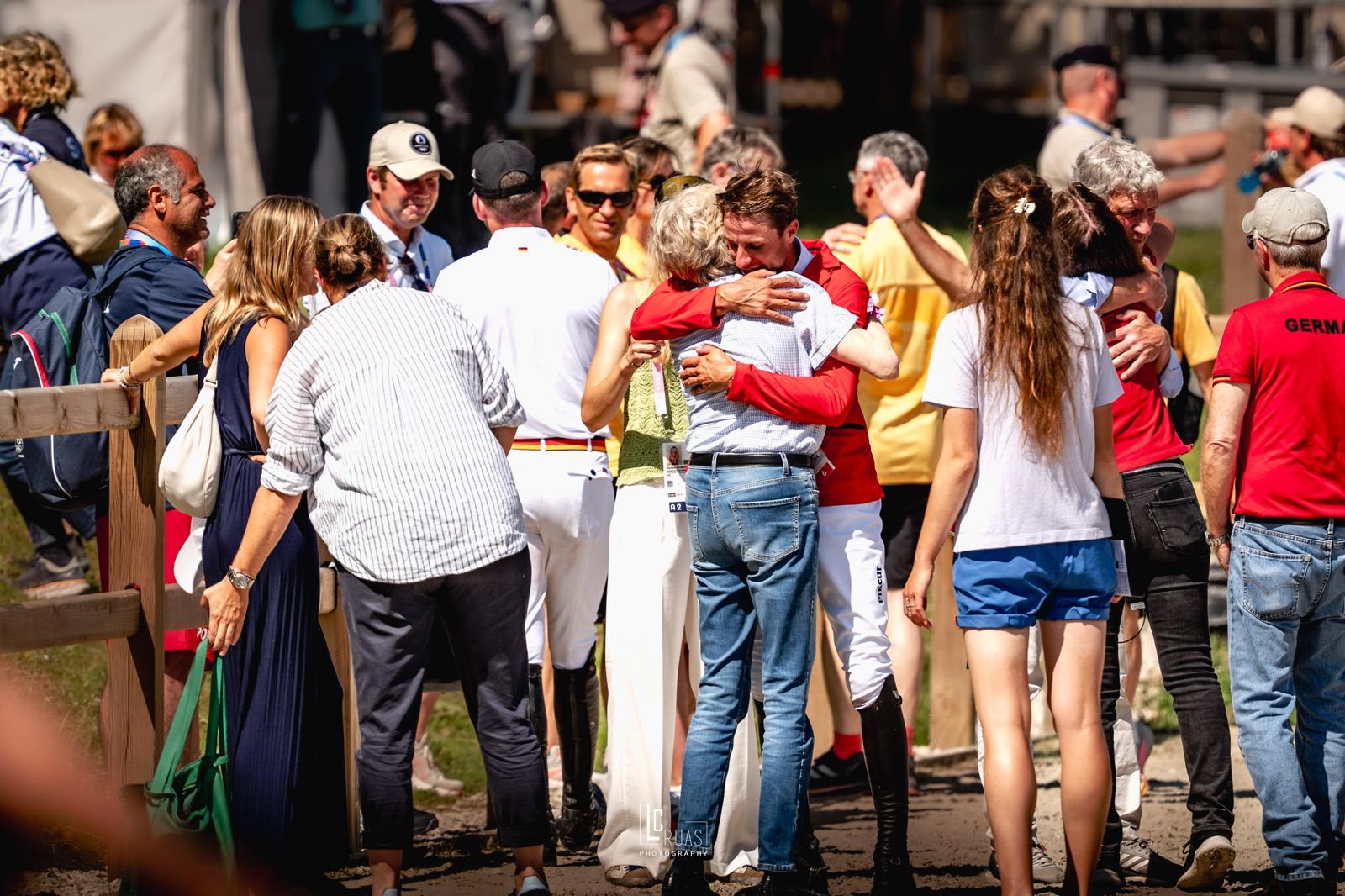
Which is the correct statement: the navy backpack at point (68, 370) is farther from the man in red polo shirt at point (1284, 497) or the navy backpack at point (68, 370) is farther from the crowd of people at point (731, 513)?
the man in red polo shirt at point (1284, 497)

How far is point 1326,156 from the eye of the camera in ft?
24.0

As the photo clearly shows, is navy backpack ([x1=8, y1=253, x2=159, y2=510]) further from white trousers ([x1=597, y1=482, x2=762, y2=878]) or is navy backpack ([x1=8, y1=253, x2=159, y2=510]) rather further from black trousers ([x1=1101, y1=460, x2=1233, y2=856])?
black trousers ([x1=1101, y1=460, x2=1233, y2=856])

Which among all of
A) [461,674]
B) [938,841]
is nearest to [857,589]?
[461,674]

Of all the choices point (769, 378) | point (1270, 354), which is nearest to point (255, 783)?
point (769, 378)

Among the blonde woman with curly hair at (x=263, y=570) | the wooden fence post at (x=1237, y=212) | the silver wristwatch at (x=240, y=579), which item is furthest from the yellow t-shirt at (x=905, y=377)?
the wooden fence post at (x=1237, y=212)

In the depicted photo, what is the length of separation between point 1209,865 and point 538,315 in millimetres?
2606

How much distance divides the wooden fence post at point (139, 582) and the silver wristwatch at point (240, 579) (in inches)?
25.2

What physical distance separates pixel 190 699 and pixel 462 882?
114 cm

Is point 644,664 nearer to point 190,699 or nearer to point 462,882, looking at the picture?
point 462,882

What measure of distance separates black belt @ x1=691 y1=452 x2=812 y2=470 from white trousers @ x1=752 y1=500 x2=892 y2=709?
0.61ft

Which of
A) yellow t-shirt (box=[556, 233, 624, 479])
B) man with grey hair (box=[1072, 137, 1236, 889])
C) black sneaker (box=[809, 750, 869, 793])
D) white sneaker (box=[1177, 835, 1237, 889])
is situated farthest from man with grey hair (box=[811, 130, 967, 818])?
white sneaker (box=[1177, 835, 1237, 889])

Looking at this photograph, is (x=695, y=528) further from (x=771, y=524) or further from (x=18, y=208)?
(x=18, y=208)

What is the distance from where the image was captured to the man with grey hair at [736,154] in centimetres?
717

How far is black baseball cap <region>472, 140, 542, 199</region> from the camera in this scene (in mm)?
5883
